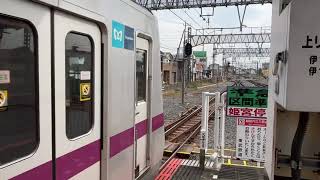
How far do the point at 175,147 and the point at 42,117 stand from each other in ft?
25.5

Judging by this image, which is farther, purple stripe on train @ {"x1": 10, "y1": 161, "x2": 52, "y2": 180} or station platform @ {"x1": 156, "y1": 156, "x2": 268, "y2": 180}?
station platform @ {"x1": 156, "y1": 156, "x2": 268, "y2": 180}

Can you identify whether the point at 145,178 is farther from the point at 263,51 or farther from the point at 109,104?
the point at 263,51

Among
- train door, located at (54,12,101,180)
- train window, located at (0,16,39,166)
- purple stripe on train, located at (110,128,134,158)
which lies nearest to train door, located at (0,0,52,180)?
train window, located at (0,16,39,166)

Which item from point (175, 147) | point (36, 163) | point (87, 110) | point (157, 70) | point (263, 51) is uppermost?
point (263, 51)

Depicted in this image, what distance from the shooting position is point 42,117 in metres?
2.72

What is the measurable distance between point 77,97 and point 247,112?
452cm

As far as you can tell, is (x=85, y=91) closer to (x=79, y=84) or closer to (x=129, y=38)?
(x=79, y=84)

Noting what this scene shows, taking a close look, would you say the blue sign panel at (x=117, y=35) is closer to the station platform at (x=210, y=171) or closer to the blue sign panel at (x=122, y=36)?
the blue sign panel at (x=122, y=36)

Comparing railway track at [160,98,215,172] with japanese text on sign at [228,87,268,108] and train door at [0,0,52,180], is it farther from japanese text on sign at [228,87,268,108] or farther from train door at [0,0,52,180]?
train door at [0,0,52,180]

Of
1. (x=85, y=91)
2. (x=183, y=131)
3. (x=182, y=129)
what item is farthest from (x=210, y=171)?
(x=182, y=129)

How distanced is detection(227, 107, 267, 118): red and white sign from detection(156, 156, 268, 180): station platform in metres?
1.03

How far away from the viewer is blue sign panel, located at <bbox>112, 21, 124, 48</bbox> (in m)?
3.90

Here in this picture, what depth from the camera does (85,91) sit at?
3.44 metres

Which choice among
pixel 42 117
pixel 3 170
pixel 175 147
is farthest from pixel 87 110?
pixel 175 147
